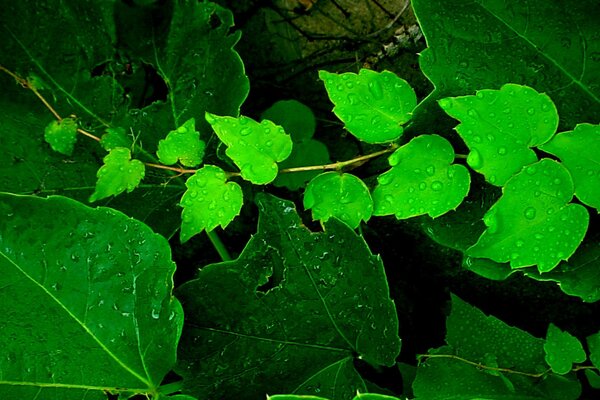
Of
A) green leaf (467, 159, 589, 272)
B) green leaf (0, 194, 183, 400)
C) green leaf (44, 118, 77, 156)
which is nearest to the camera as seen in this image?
green leaf (467, 159, 589, 272)

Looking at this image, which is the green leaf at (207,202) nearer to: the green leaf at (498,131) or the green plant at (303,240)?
the green plant at (303,240)

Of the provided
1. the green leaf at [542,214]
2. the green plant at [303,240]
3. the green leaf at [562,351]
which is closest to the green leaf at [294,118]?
the green plant at [303,240]

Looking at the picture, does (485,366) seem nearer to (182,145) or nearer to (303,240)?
(303,240)

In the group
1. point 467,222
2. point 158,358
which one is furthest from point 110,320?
point 467,222

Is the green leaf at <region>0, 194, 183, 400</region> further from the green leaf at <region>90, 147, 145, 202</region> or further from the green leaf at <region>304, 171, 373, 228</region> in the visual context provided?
the green leaf at <region>304, 171, 373, 228</region>

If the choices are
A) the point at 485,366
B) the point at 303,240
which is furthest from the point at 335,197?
the point at 485,366

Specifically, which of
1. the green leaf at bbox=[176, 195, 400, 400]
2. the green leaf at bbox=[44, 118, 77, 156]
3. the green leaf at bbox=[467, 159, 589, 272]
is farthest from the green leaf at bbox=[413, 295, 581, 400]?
the green leaf at bbox=[44, 118, 77, 156]
